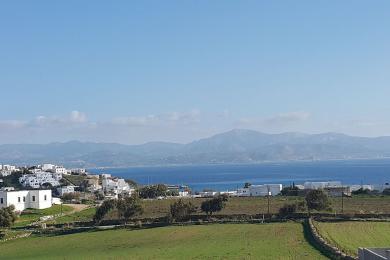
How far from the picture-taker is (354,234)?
4088cm

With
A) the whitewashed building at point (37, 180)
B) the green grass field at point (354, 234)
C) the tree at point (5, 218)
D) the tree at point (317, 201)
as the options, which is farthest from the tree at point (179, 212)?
the whitewashed building at point (37, 180)

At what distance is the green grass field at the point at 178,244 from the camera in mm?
34031

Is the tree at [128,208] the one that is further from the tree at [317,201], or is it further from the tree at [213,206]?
the tree at [317,201]

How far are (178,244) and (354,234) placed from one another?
11.8 metres

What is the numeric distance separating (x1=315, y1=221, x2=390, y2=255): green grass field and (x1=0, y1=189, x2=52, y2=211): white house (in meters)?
37.6

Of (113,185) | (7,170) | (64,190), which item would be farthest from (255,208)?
(7,170)

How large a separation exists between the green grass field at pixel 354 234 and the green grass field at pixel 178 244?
1.78 metres

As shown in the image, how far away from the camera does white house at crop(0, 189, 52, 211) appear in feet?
229

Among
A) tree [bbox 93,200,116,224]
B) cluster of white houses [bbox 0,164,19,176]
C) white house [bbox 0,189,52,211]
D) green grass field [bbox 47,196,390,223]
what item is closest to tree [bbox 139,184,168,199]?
green grass field [bbox 47,196,390,223]

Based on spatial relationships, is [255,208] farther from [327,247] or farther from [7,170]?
[7,170]

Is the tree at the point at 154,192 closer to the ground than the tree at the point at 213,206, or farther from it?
closer to the ground

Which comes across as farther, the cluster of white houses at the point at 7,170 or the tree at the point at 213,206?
the cluster of white houses at the point at 7,170

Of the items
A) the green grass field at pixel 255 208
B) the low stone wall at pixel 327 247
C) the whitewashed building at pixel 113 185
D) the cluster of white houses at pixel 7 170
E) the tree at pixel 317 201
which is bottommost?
the whitewashed building at pixel 113 185

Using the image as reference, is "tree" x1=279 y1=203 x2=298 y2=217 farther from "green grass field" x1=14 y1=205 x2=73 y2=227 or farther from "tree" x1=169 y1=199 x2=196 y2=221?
"green grass field" x1=14 y1=205 x2=73 y2=227
